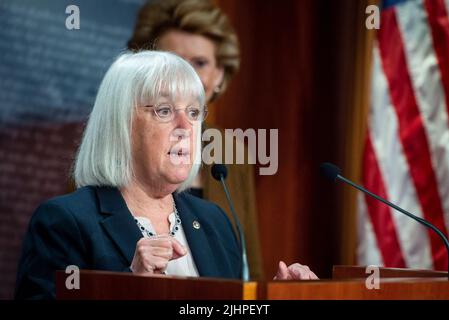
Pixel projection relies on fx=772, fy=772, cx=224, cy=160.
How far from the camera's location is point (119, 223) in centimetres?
206

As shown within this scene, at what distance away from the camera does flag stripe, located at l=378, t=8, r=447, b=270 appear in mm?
3941

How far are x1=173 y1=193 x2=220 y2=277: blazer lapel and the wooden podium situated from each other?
504 mm

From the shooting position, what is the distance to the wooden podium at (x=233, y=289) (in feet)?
4.85

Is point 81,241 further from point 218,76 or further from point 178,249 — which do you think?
point 218,76

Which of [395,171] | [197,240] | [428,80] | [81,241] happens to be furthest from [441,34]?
[81,241]

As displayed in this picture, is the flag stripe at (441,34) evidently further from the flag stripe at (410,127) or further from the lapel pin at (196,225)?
the lapel pin at (196,225)

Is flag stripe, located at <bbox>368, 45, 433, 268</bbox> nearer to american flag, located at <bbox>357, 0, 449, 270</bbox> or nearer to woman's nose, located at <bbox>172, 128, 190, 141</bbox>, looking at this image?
american flag, located at <bbox>357, 0, 449, 270</bbox>

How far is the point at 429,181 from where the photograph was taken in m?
4.00

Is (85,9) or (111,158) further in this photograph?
(85,9)

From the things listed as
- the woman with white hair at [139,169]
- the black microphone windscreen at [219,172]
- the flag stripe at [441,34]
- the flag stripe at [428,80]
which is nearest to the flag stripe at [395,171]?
the flag stripe at [428,80]

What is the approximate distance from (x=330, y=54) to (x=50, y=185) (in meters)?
2.08

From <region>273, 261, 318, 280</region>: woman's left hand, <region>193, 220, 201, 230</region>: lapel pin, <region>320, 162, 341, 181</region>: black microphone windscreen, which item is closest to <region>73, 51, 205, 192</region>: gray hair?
<region>193, 220, 201, 230</region>: lapel pin
